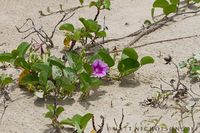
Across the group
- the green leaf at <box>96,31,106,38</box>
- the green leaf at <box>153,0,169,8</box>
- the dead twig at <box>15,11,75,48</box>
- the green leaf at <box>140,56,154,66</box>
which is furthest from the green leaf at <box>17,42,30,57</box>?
the green leaf at <box>153,0,169,8</box>

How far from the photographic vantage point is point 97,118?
2197 mm

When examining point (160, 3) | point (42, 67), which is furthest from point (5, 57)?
point (160, 3)

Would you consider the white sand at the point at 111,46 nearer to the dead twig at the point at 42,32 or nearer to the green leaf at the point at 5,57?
the dead twig at the point at 42,32

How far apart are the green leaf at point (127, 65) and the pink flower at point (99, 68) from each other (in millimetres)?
87

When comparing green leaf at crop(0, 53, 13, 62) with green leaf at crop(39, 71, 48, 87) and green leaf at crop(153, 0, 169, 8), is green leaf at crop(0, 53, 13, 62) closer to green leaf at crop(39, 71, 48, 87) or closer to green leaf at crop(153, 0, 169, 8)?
green leaf at crop(39, 71, 48, 87)

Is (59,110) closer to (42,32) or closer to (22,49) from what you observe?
(22,49)

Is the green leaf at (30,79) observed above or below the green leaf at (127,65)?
below

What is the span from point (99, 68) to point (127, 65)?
142 mm

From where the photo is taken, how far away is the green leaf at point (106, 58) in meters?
2.44

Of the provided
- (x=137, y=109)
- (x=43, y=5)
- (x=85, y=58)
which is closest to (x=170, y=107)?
(x=137, y=109)

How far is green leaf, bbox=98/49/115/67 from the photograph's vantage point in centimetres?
244

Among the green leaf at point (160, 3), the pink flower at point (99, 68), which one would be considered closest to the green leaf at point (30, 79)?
the pink flower at point (99, 68)

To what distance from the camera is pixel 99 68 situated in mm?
2410

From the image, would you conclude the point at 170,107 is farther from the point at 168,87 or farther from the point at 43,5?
the point at 43,5
